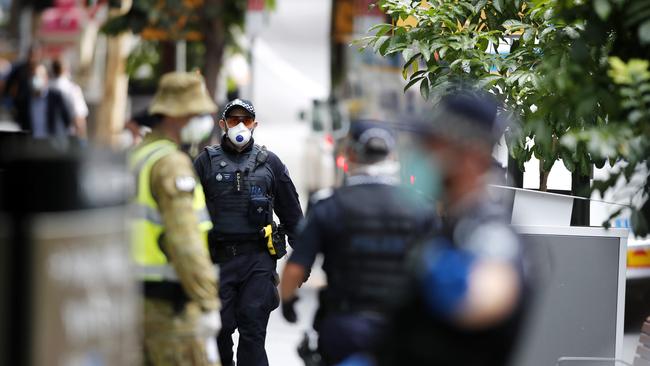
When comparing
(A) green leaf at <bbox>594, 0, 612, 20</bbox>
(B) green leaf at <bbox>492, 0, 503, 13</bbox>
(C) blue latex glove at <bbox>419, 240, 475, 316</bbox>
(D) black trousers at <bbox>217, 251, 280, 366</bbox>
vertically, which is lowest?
(D) black trousers at <bbox>217, 251, 280, 366</bbox>

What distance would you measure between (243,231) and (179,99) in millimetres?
2377

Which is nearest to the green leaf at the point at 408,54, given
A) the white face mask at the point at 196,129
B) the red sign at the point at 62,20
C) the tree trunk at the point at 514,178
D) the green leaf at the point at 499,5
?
the green leaf at the point at 499,5

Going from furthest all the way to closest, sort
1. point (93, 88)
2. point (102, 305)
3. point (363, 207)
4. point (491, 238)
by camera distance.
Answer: point (93, 88) → point (363, 207) → point (102, 305) → point (491, 238)

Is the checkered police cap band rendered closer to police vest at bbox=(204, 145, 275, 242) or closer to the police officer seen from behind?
the police officer seen from behind

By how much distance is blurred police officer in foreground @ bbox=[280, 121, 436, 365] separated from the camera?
17.0 ft

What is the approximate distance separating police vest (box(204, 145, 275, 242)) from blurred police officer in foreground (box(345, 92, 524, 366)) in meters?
4.15

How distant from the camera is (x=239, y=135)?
835cm

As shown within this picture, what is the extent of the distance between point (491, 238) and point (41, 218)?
1.53 metres

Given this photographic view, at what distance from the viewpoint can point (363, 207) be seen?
527 centimetres

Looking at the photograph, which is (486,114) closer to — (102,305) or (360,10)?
(102,305)

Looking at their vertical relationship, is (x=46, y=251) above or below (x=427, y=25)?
below

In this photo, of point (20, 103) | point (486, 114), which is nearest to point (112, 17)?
point (20, 103)

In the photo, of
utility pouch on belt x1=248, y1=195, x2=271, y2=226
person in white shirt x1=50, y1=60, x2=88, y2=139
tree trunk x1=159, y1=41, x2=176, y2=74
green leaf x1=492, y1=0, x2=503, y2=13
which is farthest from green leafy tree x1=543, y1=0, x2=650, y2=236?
tree trunk x1=159, y1=41, x2=176, y2=74

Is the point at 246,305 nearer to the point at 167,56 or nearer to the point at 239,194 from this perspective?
the point at 239,194
